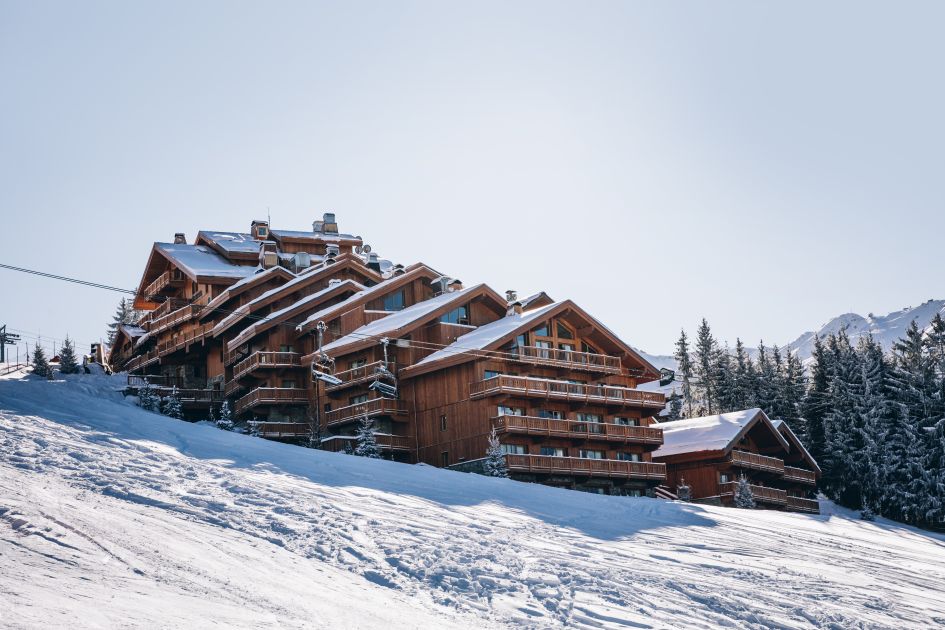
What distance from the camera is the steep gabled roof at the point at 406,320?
51.5 m

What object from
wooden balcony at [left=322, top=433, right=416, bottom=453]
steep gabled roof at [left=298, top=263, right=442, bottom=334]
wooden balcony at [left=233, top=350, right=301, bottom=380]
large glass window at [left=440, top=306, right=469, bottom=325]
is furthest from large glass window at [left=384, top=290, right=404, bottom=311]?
wooden balcony at [left=322, top=433, right=416, bottom=453]

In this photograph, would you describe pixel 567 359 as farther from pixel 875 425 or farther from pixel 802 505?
pixel 875 425

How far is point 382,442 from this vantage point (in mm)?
50312

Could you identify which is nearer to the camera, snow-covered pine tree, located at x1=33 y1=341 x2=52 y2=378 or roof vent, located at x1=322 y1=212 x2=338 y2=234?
snow-covered pine tree, located at x1=33 y1=341 x2=52 y2=378

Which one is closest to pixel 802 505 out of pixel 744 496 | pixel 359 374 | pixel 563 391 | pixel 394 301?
pixel 744 496

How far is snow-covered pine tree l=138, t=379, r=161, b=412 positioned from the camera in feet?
187

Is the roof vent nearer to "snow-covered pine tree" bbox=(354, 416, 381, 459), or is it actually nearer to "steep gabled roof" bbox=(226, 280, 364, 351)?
"steep gabled roof" bbox=(226, 280, 364, 351)

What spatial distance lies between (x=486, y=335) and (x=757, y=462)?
1798 centimetres

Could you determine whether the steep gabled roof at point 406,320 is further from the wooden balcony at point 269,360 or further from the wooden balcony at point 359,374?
the wooden balcony at point 269,360

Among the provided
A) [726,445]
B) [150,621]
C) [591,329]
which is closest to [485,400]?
[591,329]

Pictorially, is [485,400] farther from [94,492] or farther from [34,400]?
[94,492]

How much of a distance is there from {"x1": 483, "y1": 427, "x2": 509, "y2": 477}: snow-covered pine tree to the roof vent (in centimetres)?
4008

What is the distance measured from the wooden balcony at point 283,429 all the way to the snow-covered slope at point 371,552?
19.2 meters

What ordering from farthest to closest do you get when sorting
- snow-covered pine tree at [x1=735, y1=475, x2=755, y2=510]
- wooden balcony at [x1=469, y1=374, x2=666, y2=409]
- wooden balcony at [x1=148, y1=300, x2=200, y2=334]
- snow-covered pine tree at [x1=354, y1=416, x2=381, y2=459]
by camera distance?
wooden balcony at [x1=148, y1=300, x2=200, y2=334] < snow-covered pine tree at [x1=735, y1=475, x2=755, y2=510] < wooden balcony at [x1=469, y1=374, x2=666, y2=409] < snow-covered pine tree at [x1=354, y1=416, x2=381, y2=459]
